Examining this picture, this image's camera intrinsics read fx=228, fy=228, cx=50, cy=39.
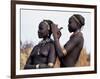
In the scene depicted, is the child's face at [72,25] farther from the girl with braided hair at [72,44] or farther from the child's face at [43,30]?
the child's face at [43,30]

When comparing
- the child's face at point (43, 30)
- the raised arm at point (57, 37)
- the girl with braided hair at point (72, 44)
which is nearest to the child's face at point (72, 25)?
the girl with braided hair at point (72, 44)

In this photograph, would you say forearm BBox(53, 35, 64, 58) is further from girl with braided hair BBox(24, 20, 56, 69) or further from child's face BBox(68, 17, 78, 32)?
child's face BBox(68, 17, 78, 32)

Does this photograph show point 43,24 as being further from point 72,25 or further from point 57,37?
point 72,25

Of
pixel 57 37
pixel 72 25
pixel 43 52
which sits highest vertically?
pixel 72 25

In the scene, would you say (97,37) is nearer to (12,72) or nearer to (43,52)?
(43,52)

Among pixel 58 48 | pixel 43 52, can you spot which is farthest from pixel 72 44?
pixel 43 52

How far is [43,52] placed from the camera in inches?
80.5

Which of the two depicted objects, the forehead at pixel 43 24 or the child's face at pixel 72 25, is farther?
the child's face at pixel 72 25

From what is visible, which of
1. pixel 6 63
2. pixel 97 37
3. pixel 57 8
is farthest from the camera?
pixel 97 37

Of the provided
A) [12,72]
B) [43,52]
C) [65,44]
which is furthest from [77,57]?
[12,72]

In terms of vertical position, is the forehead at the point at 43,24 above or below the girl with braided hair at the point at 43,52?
above

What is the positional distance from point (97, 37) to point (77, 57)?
296 millimetres

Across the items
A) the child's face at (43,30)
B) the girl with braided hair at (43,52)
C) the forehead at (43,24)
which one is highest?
the forehead at (43,24)

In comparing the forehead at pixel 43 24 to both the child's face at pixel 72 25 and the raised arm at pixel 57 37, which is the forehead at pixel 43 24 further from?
the child's face at pixel 72 25
